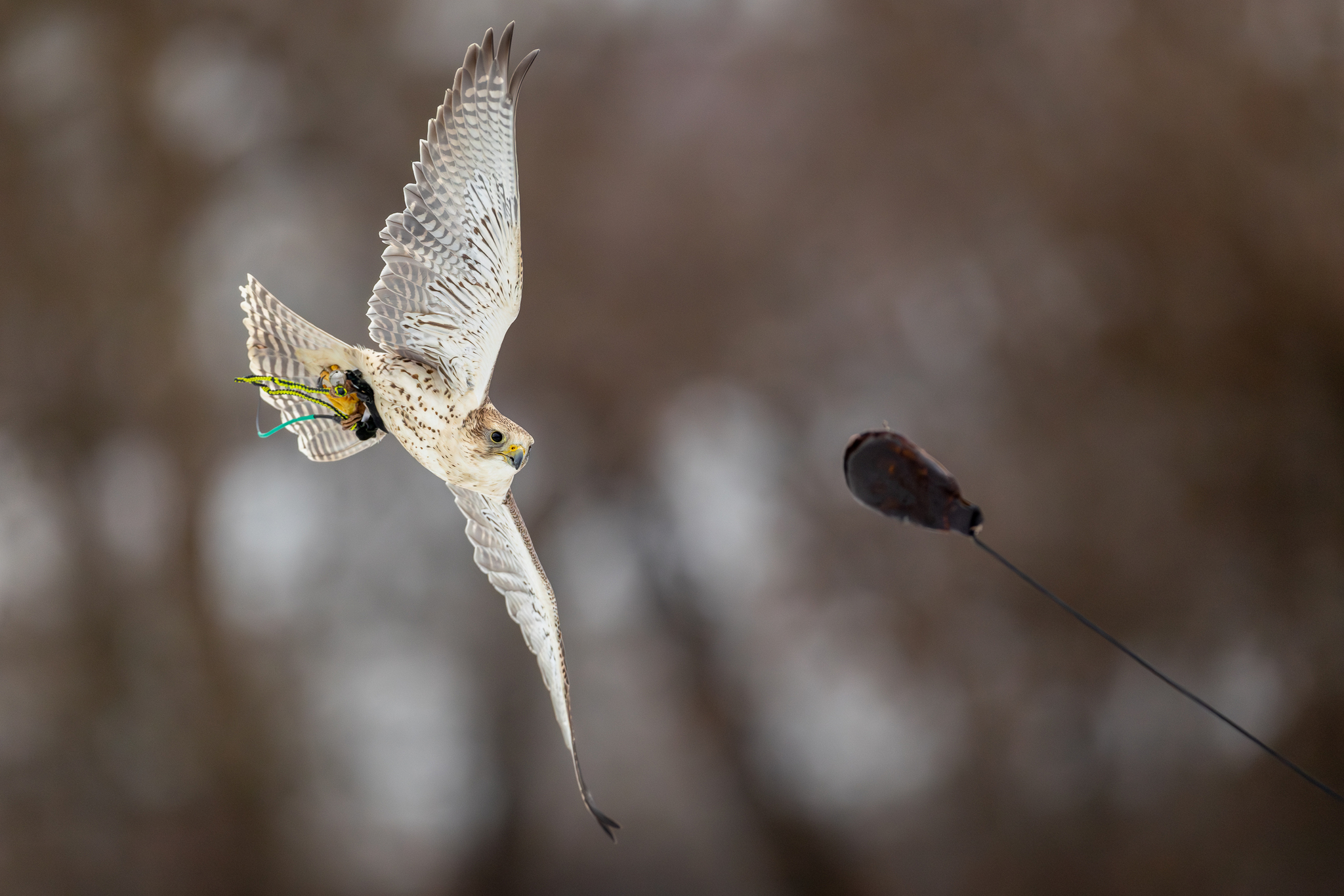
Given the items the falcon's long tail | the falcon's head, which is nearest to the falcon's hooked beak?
the falcon's head

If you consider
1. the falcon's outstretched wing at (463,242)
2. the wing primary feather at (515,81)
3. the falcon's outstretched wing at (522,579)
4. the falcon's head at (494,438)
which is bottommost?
the falcon's outstretched wing at (522,579)

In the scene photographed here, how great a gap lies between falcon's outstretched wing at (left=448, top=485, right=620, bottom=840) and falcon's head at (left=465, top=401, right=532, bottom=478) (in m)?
0.04

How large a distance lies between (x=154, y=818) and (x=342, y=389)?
4.05ft

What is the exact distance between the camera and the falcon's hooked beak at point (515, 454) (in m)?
0.59

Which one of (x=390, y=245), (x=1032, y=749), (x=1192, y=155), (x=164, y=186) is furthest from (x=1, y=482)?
(x=1192, y=155)

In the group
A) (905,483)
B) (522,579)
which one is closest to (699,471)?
(522,579)

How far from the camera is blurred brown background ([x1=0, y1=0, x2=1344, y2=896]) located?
1.48 metres

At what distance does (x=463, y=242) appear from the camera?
0.56 metres

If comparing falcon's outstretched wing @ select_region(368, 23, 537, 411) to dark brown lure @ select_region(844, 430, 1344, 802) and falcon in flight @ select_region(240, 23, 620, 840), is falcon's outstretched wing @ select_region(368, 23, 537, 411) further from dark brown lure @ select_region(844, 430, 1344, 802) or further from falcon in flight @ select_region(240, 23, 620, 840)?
dark brown lure @ select_region(844, 430, 1344, 802)

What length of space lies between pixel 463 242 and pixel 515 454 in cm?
13

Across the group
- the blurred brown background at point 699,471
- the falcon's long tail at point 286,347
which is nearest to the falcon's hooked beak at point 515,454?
the falcon's long tail at point 286,347

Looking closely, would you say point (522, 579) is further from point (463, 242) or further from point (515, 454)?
point (463, 242)

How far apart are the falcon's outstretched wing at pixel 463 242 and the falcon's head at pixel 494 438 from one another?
1cm

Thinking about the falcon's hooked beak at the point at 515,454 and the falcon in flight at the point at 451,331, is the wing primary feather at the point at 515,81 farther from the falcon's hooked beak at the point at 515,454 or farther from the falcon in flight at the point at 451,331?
the falcon's hooked beak at the point at 515,454
